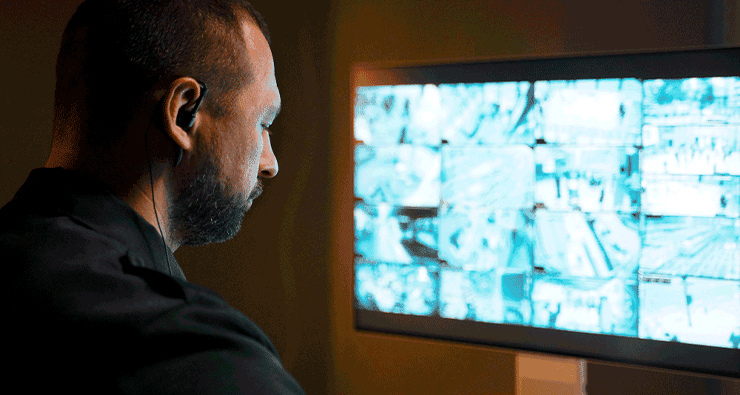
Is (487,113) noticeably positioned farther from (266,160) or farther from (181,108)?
(181,108)

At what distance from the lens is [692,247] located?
5.08 ft

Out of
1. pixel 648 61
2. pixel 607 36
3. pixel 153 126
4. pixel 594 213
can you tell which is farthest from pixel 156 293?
pixel 607 36

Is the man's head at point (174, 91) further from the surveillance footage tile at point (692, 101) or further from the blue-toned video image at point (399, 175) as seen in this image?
the surveillance footage tile at point (692, 101)

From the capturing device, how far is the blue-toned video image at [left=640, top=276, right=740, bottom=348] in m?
1.52

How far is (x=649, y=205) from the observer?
158cm

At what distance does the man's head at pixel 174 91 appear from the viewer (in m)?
0.72

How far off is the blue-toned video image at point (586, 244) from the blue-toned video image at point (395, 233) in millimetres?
351

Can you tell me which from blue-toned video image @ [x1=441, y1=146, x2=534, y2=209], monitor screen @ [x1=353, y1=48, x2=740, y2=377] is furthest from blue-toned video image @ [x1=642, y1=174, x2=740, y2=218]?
blue-toned video image @ [x1=441, y1=146, x2=534, y2=209]

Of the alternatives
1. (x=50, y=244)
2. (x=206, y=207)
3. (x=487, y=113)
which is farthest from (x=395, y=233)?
(x=50, y=244)

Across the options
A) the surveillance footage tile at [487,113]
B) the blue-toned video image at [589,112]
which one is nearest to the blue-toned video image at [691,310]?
the blue-toned video image at [589,112]

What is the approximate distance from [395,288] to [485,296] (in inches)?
12.3

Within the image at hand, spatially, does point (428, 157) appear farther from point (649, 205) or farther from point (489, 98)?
point (649, 205)

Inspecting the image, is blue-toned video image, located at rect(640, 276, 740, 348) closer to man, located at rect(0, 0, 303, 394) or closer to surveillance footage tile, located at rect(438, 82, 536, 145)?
surveillance footage tile, located at rect(438, 82, 536, 145)

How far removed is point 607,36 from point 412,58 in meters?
0.70
